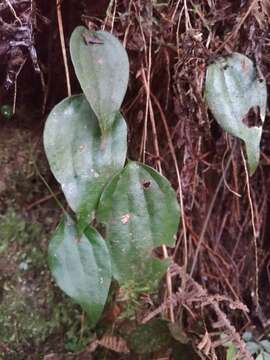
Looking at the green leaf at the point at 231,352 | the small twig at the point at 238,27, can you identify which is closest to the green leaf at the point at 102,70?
the small twig at the point at 238,27

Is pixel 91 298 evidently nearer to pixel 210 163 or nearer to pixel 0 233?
pixel 0 233

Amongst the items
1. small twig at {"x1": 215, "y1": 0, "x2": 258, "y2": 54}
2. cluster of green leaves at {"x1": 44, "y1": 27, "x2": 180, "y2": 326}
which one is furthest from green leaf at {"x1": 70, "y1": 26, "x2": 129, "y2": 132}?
small twig at {"x1": 215, "y1": 0, "x2": 258, "y2": 54}

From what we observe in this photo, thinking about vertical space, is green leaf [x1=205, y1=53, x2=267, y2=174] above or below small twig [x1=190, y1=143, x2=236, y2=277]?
above

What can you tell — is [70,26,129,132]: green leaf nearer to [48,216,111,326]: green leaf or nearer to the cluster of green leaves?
the cluster of green leaves

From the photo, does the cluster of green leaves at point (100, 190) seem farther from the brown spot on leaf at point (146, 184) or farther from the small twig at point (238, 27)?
the small twig at point (238, 27)

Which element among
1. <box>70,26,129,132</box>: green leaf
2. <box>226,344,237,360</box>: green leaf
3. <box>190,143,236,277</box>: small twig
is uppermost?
<box>70,26,129,132</box>: green leaf

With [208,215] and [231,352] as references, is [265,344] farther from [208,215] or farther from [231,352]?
[208,215]

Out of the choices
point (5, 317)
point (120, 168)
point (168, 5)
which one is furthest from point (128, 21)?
point (5, 317)

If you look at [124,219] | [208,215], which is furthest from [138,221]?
[208,215]

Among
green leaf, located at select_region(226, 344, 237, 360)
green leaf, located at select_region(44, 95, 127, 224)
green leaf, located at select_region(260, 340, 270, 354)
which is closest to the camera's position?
green leaf, located at select_region(44, 95, 127, 224)
